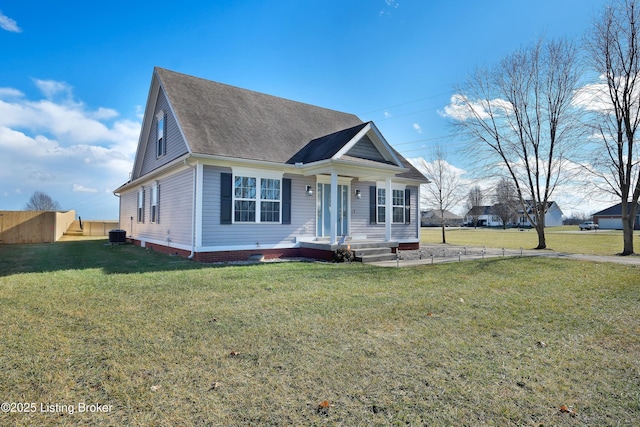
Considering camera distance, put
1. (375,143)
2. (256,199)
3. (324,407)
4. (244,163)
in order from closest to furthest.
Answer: (324,407)
(244,163)
(256,199)
(375,143)

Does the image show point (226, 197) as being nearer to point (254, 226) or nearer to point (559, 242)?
point (254, 226)

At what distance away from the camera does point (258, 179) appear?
11.8 m

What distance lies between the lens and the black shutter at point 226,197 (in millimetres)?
11062

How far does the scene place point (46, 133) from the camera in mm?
24219

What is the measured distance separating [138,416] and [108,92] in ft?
59.9

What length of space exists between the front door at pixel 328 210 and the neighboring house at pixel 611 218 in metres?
66.1

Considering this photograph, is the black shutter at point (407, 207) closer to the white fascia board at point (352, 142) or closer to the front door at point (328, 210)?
the front door at point (328, 210)

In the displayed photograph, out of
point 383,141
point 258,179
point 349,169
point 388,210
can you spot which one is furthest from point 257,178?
point 388,210

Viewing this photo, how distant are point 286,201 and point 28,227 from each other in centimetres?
1720

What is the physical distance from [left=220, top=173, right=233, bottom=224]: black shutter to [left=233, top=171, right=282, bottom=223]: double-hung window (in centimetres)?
15

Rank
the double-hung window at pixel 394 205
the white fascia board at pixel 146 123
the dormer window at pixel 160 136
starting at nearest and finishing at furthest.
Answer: the dormer window at pixel 160 136 → the white fascia board at pixel 146 123 → the double-hung window at pixel 394 205

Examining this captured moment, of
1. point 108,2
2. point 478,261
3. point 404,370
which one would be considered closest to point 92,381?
point 404,370

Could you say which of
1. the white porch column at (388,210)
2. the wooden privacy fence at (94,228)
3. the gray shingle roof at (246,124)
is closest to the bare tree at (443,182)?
the gray shingle roof at (246,124)

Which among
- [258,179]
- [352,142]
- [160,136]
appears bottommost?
[258,179]
